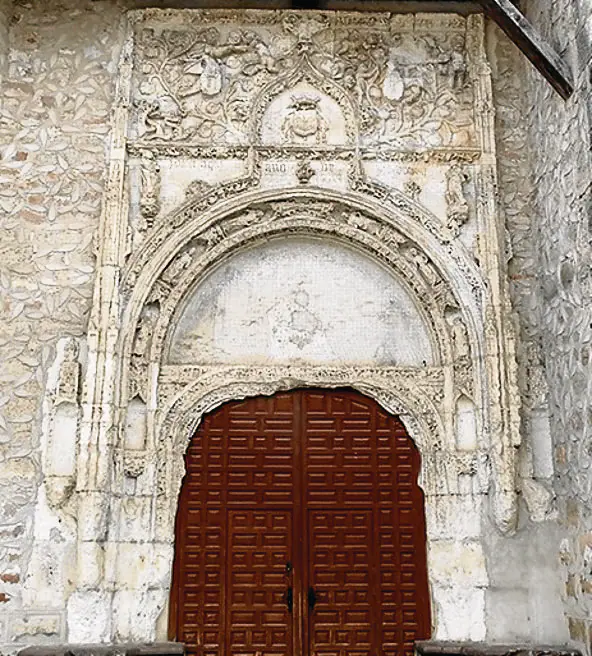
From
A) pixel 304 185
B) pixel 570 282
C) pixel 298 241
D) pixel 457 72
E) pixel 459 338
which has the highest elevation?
pixel 457 72

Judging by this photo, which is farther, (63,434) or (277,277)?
(277,277)

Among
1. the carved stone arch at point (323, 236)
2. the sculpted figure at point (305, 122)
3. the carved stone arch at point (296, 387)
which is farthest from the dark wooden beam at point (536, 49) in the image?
the carved stone arch at point (296, 387)

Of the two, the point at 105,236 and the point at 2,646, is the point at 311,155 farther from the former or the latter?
the point at 2,646

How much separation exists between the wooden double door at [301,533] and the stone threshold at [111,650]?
0.77ft

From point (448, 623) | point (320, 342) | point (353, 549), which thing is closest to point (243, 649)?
point (353, 549)

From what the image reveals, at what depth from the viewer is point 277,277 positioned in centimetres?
601

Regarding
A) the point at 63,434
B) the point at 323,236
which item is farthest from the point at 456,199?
the point at 63,434

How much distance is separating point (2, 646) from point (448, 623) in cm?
267

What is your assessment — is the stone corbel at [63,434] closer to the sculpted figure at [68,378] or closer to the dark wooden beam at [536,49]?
the sculpted figure at [68,378]

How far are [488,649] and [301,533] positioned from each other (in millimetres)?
1314

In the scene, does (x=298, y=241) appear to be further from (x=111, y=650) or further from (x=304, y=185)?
(x=111, y=650)

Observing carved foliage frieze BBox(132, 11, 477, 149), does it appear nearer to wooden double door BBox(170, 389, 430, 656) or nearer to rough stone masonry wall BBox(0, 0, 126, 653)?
rough stone masonry wall BBox(0, 0, 126, 653)

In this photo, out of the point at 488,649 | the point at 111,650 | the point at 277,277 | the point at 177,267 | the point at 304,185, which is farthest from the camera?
the point at 277,277

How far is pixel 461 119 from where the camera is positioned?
607 centimetres
